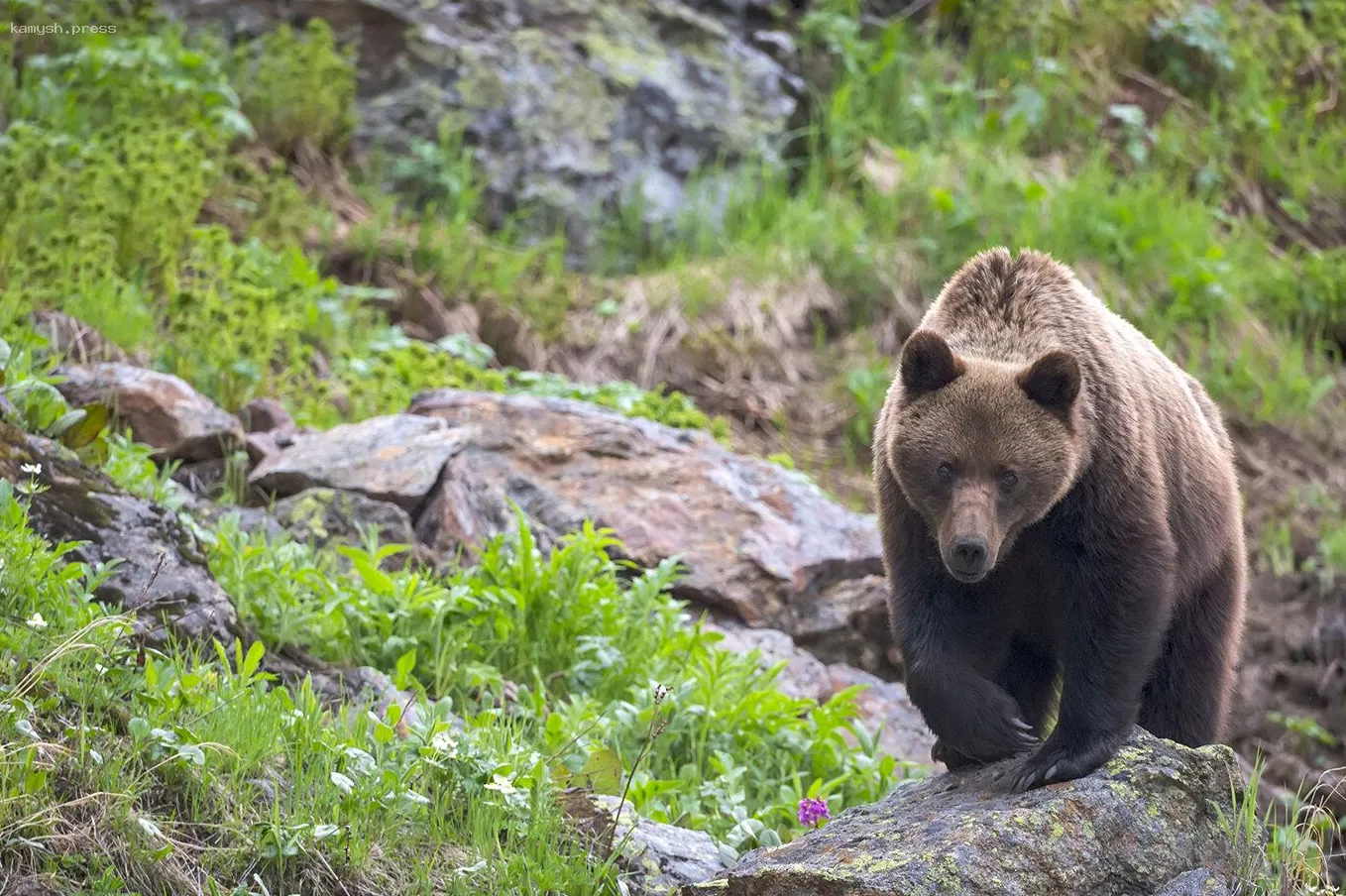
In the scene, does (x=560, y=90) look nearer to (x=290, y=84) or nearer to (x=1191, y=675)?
(x=290, y=84)

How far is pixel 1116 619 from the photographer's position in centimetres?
416

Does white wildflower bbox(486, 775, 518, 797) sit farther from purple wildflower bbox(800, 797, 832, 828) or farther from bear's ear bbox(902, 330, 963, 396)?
bear's ear bbox(902, 330, 963, 396)

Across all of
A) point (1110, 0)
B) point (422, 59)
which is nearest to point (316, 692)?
point (422, 59)

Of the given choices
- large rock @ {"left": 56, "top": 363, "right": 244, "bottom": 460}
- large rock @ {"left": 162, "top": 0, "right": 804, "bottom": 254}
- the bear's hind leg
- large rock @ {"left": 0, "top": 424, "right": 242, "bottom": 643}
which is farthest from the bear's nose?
large rock @ {"left": 162, "top": 0, "right": 804, "bottom": 254}

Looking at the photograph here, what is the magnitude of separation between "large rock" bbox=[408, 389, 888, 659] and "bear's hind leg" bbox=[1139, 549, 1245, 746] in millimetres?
2302

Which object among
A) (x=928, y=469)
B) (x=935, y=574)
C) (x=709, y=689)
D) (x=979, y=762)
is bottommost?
(x=709, y=689)

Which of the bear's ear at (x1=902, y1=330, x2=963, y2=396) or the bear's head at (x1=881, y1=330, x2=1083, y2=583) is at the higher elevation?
the bear's ear at (x1=902, y1=330, x2=963, y2=396)

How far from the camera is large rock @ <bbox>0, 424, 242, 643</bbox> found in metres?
4.70

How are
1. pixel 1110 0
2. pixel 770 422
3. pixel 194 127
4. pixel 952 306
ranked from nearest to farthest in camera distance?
pixel 952 306 → pixel 194 127 → pixel 770 422 → pixel 1110 0

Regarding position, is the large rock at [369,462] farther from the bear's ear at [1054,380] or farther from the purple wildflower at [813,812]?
the bear's ear at [1054,380]

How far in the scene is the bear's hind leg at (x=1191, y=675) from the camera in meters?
4.85

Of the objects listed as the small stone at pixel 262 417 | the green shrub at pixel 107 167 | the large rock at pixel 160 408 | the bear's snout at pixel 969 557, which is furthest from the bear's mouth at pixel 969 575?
the green shrub at pixel 107 167

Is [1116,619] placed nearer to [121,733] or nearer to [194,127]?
[121,733]

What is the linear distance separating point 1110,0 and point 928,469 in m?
9.48
